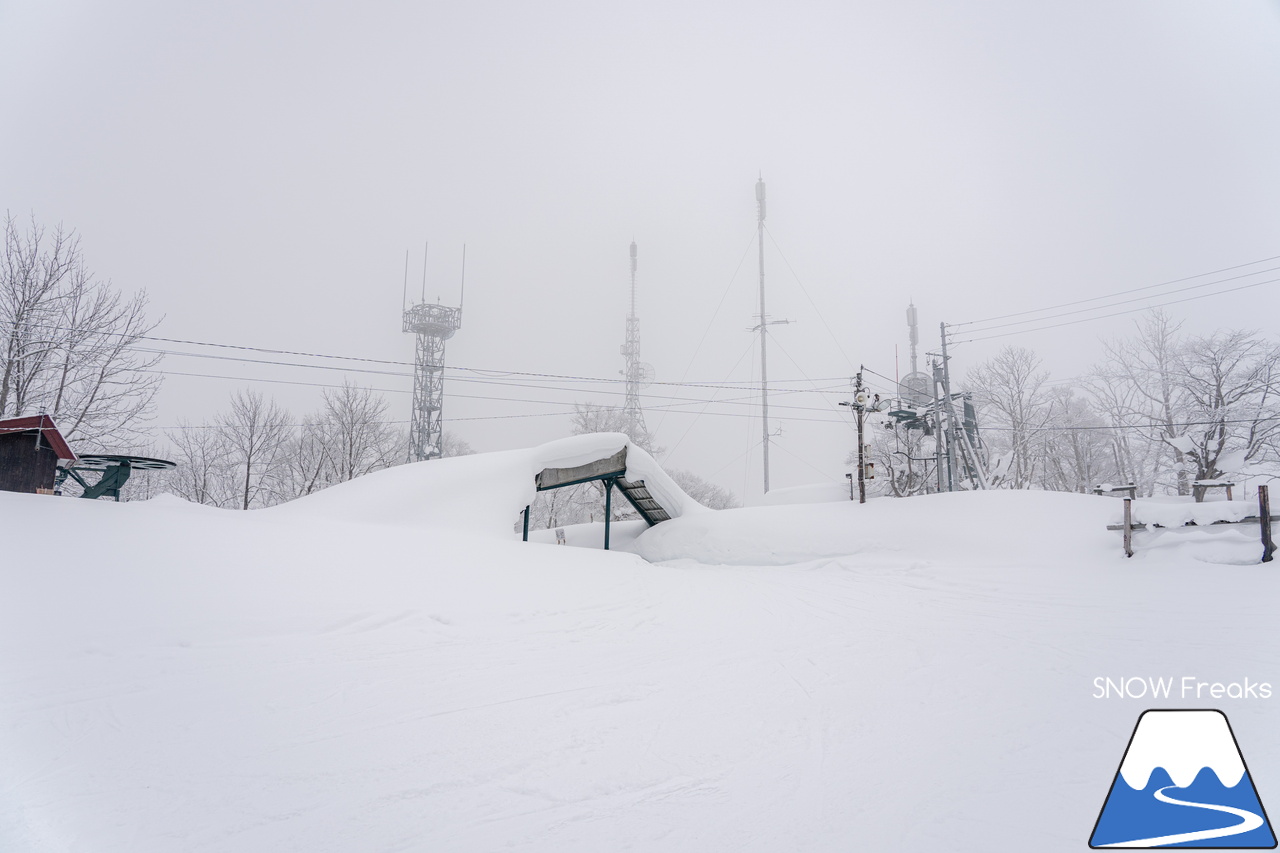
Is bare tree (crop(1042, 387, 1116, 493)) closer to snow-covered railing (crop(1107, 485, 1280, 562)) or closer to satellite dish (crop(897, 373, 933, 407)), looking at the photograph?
satellite dish (crop(897, 373, 933, 407))

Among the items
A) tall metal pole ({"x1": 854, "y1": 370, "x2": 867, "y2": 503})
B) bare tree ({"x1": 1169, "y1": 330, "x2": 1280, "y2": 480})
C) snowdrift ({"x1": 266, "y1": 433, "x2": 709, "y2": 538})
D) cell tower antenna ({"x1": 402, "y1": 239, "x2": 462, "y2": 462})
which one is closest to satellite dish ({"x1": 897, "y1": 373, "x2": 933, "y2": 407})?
bare tree ({"x1": 1169, "y1": 330, "x2": 1280, "y2": 480})

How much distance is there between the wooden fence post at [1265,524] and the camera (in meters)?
11.2

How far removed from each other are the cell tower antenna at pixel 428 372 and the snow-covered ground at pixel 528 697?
84.7ft

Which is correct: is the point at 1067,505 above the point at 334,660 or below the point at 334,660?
above

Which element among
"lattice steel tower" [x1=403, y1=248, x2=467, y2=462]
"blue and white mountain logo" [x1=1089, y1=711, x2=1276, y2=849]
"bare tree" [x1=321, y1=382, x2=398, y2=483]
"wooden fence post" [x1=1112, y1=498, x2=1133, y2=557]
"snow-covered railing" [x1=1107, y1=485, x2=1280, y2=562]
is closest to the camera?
"blue and white mountain logo" [x1=1089, y1=711, x2=1276, y2=849]

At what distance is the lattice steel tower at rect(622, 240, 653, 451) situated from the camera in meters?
40.9

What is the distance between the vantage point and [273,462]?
29406 mm

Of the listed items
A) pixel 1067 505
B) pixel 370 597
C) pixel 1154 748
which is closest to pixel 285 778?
pixel 1154 748

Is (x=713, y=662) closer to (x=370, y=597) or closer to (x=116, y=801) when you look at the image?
(x=116, y=801)

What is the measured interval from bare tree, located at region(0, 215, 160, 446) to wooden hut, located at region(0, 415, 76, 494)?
7275 mm

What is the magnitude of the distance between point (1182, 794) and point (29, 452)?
47.9ft

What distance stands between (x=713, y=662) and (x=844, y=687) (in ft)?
4.41

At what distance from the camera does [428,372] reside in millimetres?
38125

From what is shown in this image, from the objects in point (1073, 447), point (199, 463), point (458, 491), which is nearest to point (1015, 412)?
point (1073, 447)
